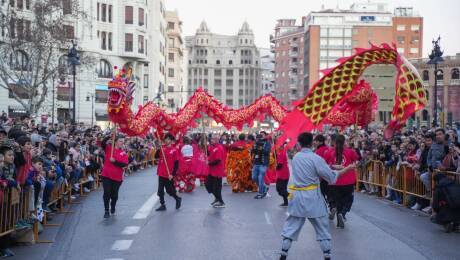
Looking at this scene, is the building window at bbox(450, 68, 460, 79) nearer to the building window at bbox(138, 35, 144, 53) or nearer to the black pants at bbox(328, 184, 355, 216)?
the building window at bbox(138, 35, 144, 53)

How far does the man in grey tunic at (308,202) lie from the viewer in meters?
8.83

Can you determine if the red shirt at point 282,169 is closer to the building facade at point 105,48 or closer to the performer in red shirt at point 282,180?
the performer in red shirt at point 282,180

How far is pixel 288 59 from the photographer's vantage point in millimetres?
131500

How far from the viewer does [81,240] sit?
11.3 m

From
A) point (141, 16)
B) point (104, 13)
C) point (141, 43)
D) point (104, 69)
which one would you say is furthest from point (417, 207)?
point (141, 16)

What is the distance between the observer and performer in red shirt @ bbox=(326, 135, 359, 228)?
1251 centimetres

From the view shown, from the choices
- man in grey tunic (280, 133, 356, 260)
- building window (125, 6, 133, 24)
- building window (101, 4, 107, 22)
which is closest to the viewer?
man in grey tunic (280, 133, 356, 260)

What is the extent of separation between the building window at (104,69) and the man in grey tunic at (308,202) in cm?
5505

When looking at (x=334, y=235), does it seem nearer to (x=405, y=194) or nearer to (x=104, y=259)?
(x=104, y=259)

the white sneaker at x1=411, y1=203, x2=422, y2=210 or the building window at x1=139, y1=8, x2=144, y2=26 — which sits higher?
the building window at x1=139, y1=8, x2=144, y2=26

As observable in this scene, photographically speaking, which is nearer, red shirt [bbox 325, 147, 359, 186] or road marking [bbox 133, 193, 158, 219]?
red shirt [bbox 325, 147, 359, 186]

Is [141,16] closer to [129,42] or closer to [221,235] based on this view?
[129,42]

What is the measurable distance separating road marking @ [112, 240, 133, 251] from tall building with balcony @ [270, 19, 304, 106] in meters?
114

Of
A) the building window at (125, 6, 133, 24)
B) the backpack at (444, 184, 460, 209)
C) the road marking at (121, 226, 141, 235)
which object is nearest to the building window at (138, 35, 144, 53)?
the building window at (125, 6, 133, 24)
